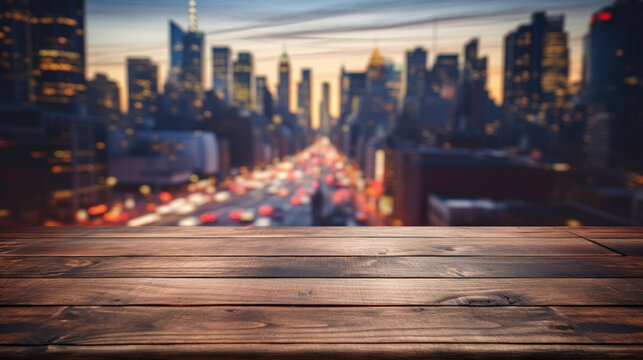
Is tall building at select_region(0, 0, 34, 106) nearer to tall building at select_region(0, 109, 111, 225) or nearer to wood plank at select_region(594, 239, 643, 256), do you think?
tall building at select_region(0, 109, 111, 225)

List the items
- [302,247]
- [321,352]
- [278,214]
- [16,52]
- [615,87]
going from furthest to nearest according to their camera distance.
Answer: [615,87]
[16,52]
[278,214]
[302,247]
[321,352]

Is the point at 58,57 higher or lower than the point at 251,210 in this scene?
higher

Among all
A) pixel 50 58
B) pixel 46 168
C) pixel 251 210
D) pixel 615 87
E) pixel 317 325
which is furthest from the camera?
pixel 615 87

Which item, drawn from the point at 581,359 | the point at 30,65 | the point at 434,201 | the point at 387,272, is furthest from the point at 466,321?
the point at 30,65

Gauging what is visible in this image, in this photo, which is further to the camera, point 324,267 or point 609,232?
point 609,232

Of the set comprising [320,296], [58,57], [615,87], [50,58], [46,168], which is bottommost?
[46,168]

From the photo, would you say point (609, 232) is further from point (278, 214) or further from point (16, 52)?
point (16, 52)

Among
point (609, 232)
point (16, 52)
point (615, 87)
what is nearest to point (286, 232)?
point (609, 232)

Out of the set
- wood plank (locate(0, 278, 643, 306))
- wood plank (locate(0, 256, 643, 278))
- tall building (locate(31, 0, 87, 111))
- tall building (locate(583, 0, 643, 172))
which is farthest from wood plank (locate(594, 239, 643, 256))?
tall building (locate(583, 0, 643, 172))
